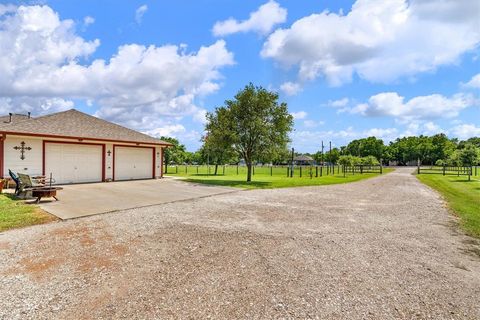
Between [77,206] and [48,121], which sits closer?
[77,206]

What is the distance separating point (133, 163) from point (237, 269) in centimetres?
1780

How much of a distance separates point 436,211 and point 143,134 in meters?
19.5

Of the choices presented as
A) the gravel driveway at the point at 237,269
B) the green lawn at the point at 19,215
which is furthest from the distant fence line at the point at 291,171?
the green lawn at the point at 19,215

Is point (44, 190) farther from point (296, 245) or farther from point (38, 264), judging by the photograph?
point (296, 245)

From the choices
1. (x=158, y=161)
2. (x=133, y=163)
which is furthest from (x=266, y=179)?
(x=133, y=163)

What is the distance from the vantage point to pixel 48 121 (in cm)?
1756

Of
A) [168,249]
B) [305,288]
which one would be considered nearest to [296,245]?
[305,288]

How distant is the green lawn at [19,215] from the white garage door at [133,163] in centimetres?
993

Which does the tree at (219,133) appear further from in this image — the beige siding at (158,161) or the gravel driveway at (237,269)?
the gravel driveway at (237,269)

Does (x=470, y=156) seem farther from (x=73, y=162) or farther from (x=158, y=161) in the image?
(x=73, y=162)

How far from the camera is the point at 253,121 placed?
20.7 m

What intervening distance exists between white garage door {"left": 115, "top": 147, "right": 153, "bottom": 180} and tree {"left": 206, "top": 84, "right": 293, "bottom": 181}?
4956 mm

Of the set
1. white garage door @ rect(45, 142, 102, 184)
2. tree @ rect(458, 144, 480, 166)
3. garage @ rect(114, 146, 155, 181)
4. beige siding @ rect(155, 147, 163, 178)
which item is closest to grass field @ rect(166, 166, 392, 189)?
beige siding @ rect(155, 147, 163, 178)

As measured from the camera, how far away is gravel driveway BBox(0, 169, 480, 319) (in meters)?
3.38
